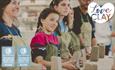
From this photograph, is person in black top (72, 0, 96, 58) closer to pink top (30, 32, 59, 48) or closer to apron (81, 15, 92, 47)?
apron (81, 15, 92, 47)

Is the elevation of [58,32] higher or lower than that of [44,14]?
lower

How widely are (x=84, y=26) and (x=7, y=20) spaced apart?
2.67 feet

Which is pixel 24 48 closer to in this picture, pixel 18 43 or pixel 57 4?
pixel 18 43

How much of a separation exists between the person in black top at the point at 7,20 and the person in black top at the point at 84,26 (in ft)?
1.97

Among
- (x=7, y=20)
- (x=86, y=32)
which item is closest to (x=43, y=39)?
(x=7, y=20)

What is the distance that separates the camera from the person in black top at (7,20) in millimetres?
2252

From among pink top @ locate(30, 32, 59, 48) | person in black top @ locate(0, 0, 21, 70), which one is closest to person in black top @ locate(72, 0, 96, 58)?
pink top @ locate(30, 32, 59, 48)

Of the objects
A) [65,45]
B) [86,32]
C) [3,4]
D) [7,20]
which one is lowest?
[65,45]

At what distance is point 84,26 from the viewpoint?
278cm

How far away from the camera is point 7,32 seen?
2289 millimetres

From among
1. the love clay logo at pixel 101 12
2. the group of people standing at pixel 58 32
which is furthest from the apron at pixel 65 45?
the love clay logo at pixel 101 12

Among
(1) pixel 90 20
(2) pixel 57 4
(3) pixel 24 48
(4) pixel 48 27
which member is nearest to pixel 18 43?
(3) pixel 24 48

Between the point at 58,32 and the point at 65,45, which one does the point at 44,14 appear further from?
A: the point at 65,45

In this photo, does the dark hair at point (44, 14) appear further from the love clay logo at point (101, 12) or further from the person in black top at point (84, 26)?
the love clay logo at point (101, 12)
